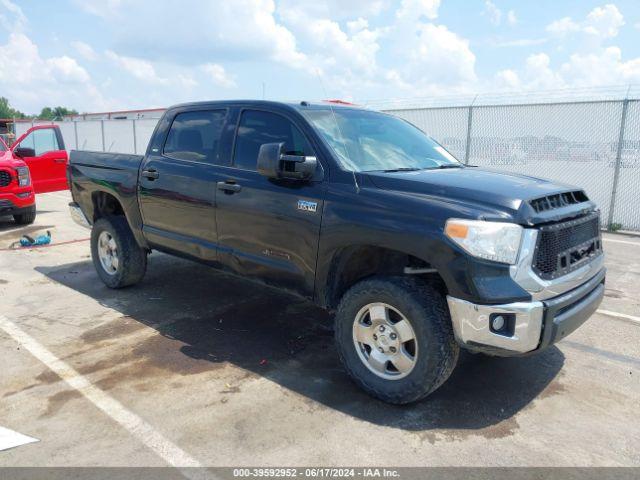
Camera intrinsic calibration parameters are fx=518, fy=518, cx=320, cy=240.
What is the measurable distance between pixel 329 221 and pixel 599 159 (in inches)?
351

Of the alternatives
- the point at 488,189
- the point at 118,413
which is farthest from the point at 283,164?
the point at 118,413

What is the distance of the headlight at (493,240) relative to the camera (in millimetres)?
2867

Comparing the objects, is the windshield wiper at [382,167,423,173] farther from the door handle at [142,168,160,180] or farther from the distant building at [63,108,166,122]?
the distant building at [63,108,166,122]

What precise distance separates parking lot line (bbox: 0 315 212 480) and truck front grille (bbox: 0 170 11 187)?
19.6 ft

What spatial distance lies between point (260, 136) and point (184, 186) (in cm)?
94

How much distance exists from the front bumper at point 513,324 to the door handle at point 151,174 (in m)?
3.22

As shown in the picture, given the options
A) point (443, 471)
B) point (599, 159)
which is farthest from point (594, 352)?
point (599, 159)

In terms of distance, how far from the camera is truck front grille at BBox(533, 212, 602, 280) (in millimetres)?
2998

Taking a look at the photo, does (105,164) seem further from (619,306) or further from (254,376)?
(619,306)

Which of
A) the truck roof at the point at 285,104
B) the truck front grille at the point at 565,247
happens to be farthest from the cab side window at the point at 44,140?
the truck front grille at the point at 565,247

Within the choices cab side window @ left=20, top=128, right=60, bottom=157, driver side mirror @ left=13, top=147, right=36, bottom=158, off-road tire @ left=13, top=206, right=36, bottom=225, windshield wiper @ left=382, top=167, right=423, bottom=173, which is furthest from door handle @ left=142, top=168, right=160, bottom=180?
cab side window @ left=20, top=128, right=60, bottom=157

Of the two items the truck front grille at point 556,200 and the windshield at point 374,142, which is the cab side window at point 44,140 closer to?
the windshield at point 374,142

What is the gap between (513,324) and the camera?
2865mm

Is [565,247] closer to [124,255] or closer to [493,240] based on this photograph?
[493,240]
